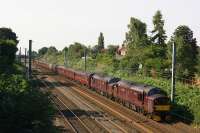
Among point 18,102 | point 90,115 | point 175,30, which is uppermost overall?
point 175,30

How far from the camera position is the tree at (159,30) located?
3723 inches

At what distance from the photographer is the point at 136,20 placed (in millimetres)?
94750

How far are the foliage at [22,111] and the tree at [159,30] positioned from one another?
70061 millimetres

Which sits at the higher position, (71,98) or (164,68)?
(164,68)

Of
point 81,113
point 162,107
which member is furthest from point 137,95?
point 81,113

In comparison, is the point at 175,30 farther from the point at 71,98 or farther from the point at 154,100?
the point at 154,100

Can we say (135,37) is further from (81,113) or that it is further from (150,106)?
(150,106)

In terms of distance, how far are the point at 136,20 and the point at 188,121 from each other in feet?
192

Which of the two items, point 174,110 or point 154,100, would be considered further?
point 174,110

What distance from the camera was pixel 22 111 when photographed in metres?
22.8

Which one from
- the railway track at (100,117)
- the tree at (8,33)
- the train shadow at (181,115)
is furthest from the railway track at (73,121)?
the tree at (8,33)

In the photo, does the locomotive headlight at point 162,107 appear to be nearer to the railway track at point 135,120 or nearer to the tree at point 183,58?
the railway track at point 135,120

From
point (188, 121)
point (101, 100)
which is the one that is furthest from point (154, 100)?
point (101, 100)

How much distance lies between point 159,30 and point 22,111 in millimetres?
77113
